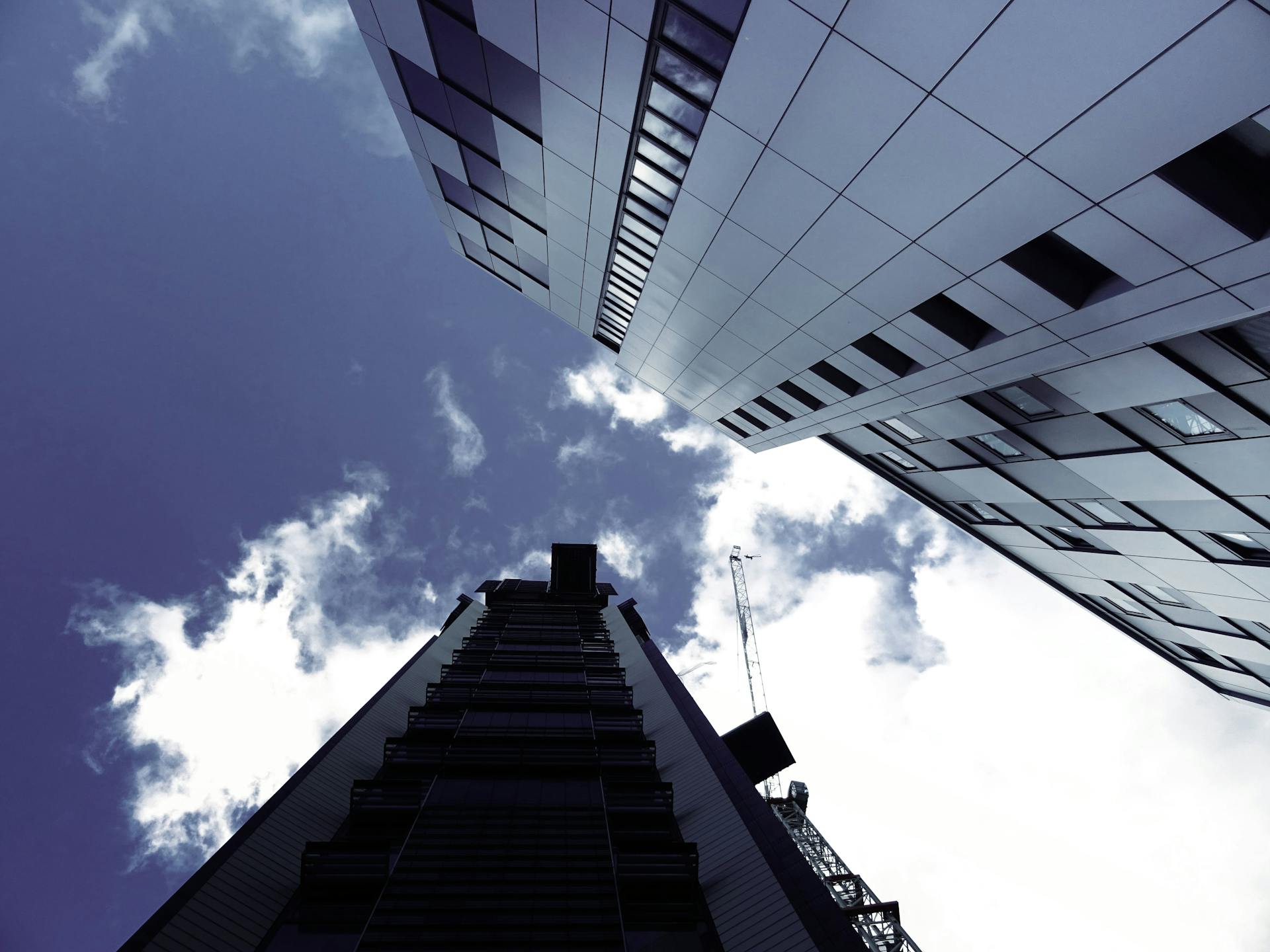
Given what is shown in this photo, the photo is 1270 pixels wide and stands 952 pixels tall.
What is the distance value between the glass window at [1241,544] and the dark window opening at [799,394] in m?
10.7

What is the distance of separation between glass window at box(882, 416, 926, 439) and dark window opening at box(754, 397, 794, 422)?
3995 mm

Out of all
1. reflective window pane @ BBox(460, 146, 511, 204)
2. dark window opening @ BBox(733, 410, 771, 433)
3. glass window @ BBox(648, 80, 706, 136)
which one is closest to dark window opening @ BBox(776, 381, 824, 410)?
dark window opening @ BBox(733, 410, 771, 433)

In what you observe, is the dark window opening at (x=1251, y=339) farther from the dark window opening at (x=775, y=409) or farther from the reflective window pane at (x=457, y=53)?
the reflective window pane at (x=457, y=53)

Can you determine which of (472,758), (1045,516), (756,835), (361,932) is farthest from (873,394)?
(361,932)

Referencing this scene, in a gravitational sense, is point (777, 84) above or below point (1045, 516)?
above

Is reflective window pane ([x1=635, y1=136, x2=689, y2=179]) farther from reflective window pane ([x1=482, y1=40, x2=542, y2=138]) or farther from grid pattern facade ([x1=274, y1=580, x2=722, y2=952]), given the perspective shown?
grid pattern facade ([x1=274, y1=580, x2=722, y2=952])

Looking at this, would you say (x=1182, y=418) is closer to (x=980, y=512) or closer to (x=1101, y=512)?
(x=1101, y=512)

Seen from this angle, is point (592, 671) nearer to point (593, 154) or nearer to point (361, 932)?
point (361, 932)

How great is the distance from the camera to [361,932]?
10.6 m

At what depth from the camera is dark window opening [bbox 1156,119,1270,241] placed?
6.59 metres

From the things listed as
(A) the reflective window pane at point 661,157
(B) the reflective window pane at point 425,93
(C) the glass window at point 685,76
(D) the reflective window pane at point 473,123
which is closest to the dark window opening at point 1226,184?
(C) the glass window at point 685,76

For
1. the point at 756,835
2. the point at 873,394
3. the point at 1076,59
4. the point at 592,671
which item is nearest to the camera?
the point at 1076,59

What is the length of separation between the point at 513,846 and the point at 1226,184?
1667 centimetres

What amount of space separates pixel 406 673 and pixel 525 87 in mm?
23398
